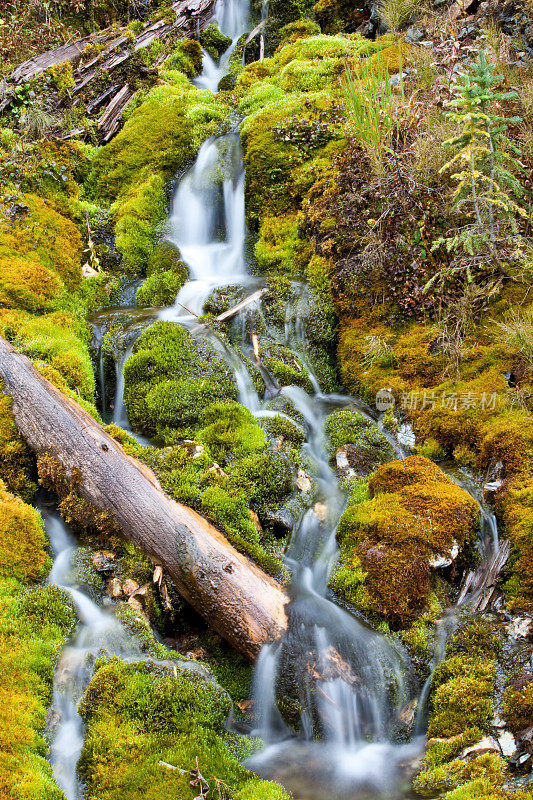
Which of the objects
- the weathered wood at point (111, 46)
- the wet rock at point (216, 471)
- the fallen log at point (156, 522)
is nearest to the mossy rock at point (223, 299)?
the fallen log at point (156, 522)

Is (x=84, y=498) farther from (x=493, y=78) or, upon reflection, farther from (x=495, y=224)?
(x=493, y=78)

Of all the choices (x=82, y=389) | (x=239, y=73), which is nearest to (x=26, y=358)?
(x=82, y=389)

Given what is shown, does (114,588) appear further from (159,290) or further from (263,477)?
(159,290)

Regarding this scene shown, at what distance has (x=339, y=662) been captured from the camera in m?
4.12

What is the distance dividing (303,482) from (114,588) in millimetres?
2089

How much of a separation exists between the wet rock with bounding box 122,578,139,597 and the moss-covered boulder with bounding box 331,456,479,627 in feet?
5.46

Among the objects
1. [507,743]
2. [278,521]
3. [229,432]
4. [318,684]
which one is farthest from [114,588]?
[507,743]

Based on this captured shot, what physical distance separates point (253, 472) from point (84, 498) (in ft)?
5.15

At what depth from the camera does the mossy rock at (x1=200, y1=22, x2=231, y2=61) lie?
1421cm

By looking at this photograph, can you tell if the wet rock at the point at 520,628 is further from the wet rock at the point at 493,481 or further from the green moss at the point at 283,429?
the green moss at the point at 283,429

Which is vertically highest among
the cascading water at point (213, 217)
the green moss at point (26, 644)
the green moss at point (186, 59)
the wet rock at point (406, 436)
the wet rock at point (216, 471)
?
the green moss at point (186, 59)

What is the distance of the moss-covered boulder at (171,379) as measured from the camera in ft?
20.4

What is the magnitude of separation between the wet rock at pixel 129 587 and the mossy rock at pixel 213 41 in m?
14.1

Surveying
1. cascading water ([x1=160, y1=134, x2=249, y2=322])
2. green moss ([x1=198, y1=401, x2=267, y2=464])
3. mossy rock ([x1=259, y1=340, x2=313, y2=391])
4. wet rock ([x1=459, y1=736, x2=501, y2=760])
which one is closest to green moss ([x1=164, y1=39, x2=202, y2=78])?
cascading water ([x1=160, y1=134, x2=249, y2=322])
